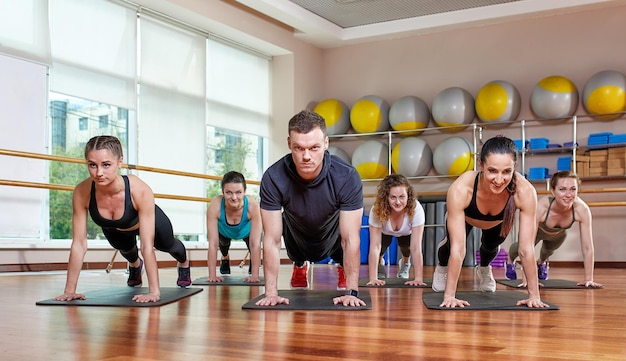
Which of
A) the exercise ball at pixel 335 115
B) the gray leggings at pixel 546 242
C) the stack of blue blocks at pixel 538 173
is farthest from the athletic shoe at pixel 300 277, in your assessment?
the exercise ball at pixel 335 115

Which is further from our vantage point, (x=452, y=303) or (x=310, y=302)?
(x=310, y=302)

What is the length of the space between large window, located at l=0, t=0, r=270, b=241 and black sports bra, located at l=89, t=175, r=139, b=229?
2.68 meters

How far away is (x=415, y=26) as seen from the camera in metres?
8.42

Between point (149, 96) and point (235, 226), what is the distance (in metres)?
2.73

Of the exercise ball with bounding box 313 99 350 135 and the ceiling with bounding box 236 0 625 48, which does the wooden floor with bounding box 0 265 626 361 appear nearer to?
the ceiling with bounding box 236 0 625 48

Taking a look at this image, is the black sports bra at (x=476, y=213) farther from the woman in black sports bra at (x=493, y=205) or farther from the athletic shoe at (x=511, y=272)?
the athletic shoe at (x=511, y=272)

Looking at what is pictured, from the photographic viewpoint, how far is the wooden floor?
1.70 meters

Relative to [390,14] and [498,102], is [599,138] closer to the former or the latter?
[498,102]

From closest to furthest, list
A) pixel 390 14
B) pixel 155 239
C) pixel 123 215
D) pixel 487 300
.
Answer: pixel 487 300 < pixel 123 215 < pixel 155 239 < pixel 390 14

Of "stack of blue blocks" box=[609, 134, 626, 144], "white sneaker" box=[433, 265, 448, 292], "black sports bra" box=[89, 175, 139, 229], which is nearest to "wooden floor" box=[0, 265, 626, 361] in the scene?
"black sports bra" box=[89, 175, 139, 229]

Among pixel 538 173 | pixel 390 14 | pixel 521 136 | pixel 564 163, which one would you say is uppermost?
pixel 390 14

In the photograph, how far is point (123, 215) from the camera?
3.21m

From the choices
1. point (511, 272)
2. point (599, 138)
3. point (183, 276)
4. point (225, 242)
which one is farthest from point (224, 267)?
point (599, 138)

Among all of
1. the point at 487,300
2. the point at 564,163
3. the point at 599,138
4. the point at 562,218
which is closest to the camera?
the point at 487,300
